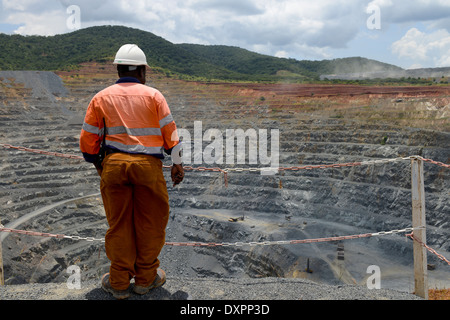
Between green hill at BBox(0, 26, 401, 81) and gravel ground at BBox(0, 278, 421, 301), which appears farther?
green hill at BBox(0, 26, 401, 81)

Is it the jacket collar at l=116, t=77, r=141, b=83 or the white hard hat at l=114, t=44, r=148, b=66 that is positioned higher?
the white hard hat at l=114, t=44, r=148, b=66

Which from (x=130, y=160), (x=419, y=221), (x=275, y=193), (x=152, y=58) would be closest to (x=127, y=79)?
(x=130, y=160)

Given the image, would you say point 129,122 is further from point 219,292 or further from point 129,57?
point 219,292

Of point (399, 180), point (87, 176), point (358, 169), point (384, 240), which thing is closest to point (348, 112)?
point (358, 169)

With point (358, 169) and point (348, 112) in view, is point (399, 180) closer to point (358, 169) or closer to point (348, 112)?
point (358, 169)

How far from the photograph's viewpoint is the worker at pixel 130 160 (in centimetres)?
298

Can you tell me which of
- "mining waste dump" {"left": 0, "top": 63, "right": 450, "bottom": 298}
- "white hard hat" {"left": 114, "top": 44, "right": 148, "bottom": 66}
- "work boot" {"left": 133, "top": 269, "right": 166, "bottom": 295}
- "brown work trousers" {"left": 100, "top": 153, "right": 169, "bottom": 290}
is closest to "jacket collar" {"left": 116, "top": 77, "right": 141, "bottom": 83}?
"white hard hat" {"left": 114, "top": 44, "right": 148, "bottom": 66}

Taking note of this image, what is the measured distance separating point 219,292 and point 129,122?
5.66 feet

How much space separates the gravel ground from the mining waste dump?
36.4 ft

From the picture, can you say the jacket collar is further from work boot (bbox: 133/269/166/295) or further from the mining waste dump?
the mining waste dump

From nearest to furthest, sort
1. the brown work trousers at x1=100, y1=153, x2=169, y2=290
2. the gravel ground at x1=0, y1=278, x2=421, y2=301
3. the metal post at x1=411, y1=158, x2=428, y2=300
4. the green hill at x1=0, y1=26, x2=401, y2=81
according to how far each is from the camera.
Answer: the brown work trousers at x1=100, y1=153, x2=169, y2=290
the gravel ground at x1=0, y1=278, x2=421, y2=301
the metal post at x1=411, y1=158, x2=428, y2=300
the green hill at x1=0, y1=26, x2=401, y2=81

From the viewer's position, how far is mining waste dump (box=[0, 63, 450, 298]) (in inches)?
690

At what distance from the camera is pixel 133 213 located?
3141mm
